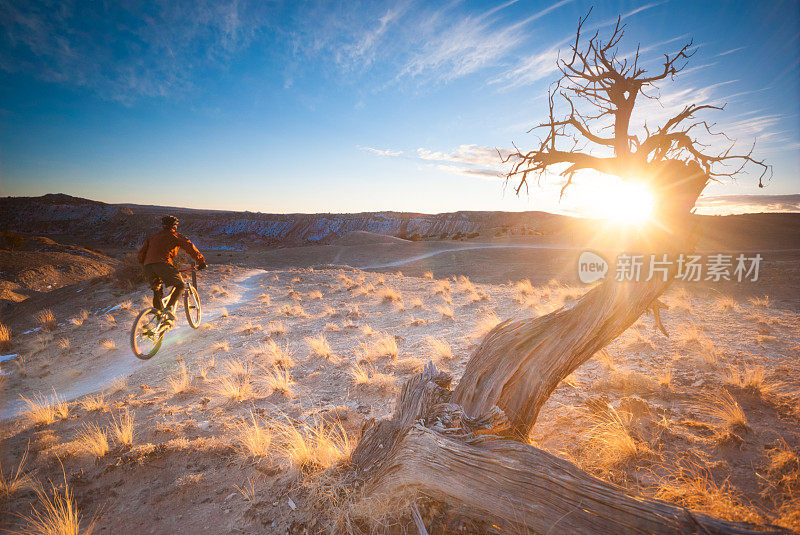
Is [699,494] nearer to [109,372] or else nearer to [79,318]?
[109,372]

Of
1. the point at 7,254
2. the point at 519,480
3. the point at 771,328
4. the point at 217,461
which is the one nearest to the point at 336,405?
the point at 217,461

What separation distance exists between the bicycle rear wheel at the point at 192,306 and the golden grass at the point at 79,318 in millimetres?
5037

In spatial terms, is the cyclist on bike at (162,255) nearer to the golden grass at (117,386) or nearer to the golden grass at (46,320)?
the golden grass at (117,386)

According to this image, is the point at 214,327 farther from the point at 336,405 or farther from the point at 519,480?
the point at 519,480

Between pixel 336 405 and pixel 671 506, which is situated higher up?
pixel 671 506

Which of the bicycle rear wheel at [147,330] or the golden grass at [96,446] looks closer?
the golden grass at [96,446]

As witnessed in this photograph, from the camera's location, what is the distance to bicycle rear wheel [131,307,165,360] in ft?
22.6

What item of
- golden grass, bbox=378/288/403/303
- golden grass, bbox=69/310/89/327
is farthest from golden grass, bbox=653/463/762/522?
golden grass, bbox=69/310/89/327

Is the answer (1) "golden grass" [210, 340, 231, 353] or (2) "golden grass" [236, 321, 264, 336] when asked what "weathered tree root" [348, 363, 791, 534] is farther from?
(2) "golden grass" [236, 321, 264, 336]

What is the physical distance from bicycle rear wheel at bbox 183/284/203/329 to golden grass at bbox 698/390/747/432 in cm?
1016

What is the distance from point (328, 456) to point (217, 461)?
Result: 52.8 inches

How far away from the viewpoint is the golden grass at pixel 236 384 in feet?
16.8

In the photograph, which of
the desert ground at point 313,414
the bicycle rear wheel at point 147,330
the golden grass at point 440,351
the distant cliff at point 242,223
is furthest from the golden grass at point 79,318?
the distant cliff at point 242,223

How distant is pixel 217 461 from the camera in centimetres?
344
